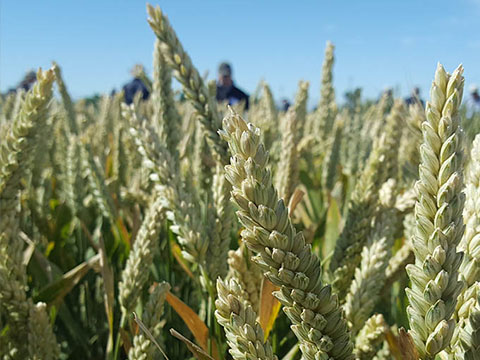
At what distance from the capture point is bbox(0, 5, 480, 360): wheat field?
43 cm

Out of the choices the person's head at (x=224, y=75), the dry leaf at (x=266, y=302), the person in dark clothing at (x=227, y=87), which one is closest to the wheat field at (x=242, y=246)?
the dry leaf at (x=266, y=302)

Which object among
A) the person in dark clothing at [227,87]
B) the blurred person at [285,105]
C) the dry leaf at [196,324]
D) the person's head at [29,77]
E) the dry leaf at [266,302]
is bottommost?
the dry leaf at [196,324]

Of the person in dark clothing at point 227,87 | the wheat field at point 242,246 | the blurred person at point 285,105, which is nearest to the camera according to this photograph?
the wheat field at point 242,246

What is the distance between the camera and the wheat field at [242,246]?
0.43 meters

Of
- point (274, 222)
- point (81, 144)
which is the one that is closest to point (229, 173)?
point (274, 222)

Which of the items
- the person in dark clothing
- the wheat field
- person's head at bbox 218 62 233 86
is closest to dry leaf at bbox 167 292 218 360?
the wheat field

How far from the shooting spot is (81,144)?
1.80 m

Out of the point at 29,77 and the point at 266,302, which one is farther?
the point at 29,77

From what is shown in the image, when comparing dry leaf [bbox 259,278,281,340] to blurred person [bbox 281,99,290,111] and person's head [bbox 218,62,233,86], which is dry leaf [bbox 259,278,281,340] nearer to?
blurred person [bbox 281,99,290,111]

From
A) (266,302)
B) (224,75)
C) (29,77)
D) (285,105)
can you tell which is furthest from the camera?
(224,75)

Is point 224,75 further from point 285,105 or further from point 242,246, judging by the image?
point 242,246

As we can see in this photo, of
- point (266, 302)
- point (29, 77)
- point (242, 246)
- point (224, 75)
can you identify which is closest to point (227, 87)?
point (224, 75)

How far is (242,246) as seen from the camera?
87 centimetres

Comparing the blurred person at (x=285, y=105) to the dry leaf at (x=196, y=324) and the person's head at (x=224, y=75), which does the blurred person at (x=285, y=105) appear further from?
the dry leaf at (x=196, y=324)
